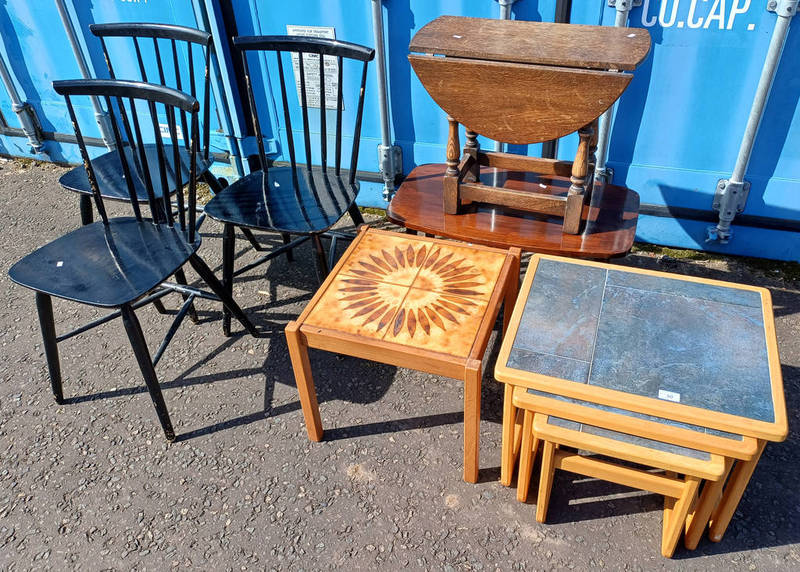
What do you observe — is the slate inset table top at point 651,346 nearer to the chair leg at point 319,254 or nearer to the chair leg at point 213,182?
the chair leg at point 319,254

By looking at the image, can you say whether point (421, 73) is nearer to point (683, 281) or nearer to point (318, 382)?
point (683, 281)

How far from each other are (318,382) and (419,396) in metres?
0.42

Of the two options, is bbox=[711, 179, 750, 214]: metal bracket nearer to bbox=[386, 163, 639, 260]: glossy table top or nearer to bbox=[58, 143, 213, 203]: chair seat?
bbox=[386, 163, 639, 260]: glossy table top

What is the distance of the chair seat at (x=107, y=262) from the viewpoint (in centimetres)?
Result: 195

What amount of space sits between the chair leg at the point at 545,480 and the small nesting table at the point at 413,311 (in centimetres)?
23

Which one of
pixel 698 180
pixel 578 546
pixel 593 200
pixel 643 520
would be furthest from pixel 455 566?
pixel 698 180

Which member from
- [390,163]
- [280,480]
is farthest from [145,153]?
[280,480]

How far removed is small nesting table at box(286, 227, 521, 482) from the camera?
1.75 meters

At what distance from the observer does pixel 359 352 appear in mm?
1815

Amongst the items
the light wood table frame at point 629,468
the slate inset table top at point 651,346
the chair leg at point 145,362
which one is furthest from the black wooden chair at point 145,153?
the light wood table frame at point 629,468

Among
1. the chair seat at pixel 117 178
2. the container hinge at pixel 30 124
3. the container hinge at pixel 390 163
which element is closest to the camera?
the chair seat at pixel 117 178

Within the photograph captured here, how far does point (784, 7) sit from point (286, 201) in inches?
79.6

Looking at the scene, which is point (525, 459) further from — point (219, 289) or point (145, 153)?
point (145, 153)

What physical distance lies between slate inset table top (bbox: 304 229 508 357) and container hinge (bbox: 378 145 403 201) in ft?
3.12
